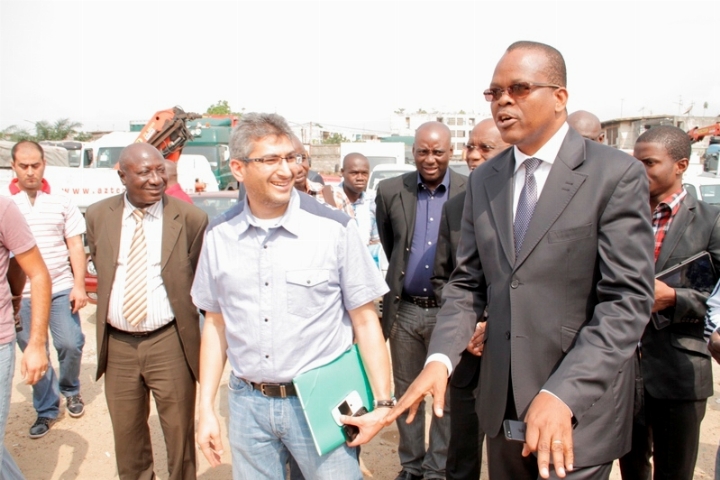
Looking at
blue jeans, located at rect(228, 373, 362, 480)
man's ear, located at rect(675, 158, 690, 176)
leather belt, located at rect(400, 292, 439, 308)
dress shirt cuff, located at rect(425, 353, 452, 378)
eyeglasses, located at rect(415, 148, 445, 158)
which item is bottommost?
blue jeans, located at rect(228, 373, 362, 480)

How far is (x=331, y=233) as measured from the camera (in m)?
2.45

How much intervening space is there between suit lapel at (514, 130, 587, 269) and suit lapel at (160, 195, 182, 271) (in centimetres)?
219

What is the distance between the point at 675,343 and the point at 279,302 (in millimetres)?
1928

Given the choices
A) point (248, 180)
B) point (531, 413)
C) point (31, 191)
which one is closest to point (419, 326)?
point (248, 180)

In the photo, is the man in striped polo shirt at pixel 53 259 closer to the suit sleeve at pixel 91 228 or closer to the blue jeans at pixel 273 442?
the suit sleeve at pixel 91 228

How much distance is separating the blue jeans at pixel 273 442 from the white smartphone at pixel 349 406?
0.48 feet

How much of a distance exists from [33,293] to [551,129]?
110 inches

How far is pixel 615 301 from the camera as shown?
1843 millimetres

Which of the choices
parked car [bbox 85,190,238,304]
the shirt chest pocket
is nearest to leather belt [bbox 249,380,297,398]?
the shirt chest pocket

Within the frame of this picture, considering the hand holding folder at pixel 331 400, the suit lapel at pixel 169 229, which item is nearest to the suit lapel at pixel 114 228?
the suit lapel at pixel 169 229

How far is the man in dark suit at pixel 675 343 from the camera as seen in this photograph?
109 inches

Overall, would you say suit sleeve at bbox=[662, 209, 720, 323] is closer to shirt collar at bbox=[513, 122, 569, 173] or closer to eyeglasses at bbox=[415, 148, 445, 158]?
shirt collar at bbox=[513, 122, 569, 173]

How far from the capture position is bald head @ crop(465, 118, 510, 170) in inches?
145

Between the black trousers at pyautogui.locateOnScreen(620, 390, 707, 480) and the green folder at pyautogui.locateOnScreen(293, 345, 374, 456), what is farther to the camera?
the black trousers at pyautogui.locateOnScreen(620, 390, 707, 480)
